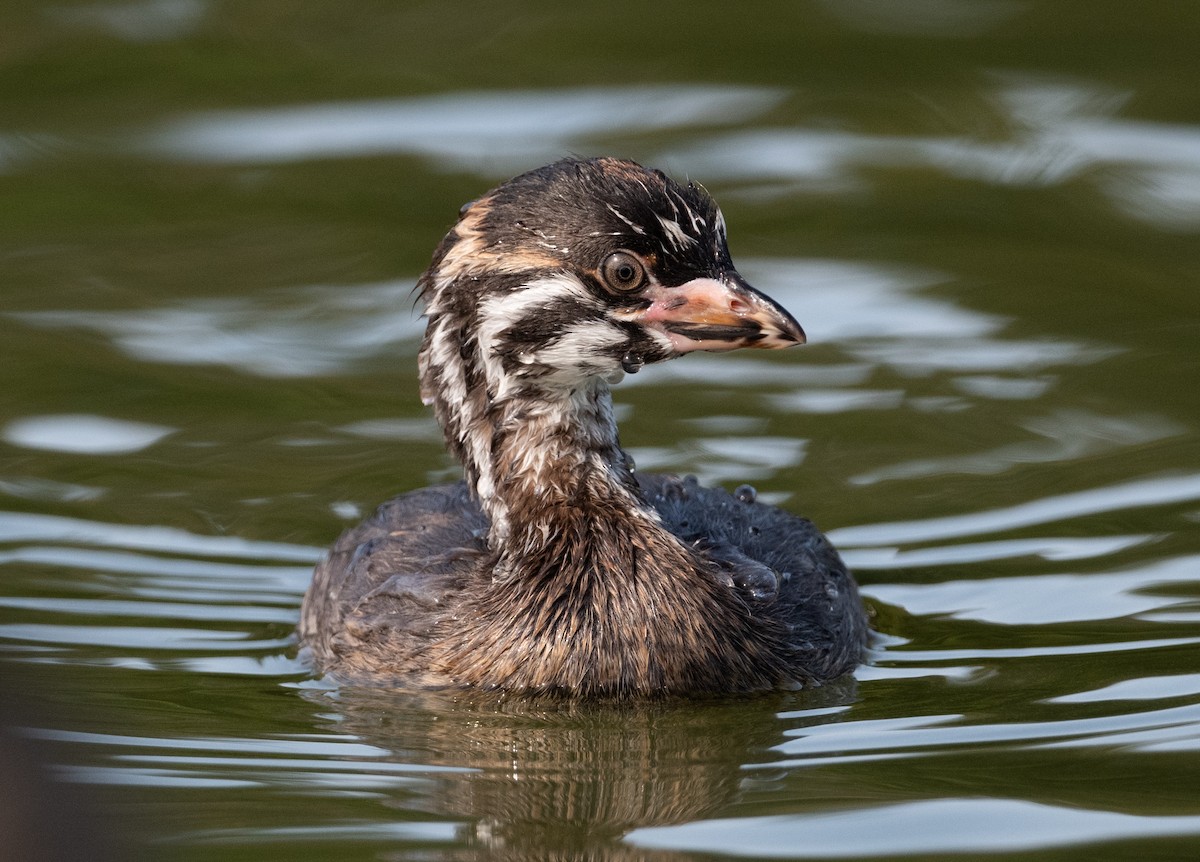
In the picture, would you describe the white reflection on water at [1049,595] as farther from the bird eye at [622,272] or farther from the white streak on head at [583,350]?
the bird eye at [622,272]

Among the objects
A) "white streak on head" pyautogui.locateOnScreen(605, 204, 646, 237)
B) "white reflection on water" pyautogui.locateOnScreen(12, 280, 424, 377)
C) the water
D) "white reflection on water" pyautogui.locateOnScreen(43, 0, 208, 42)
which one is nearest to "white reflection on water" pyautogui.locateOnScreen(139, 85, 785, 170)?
the water

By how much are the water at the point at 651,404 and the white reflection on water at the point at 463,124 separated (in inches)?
1.6

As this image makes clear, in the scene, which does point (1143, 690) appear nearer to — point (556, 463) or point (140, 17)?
point (556, 463)

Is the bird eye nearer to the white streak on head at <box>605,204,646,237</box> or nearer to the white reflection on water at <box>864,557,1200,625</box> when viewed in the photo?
the white streak on head at <box>605,204,646,237</box>

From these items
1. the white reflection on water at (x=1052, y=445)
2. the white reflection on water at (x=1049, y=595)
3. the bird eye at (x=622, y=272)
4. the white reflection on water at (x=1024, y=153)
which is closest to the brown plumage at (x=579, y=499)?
the bird eye at (x=622, y=272)

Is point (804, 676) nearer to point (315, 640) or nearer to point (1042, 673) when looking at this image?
point (1042, 673)

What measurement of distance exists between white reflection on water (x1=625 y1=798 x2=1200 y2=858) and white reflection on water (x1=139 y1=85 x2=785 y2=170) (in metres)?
9.86

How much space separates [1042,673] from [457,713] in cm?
268

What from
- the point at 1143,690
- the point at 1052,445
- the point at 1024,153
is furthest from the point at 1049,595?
the point at 1024,153

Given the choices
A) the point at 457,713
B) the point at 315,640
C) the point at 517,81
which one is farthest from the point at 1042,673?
the point at 517,81

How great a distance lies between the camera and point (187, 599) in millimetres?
11773

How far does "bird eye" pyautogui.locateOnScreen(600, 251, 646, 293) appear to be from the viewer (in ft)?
31.6

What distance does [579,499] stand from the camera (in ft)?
33.2

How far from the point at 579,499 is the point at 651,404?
4113 mm
